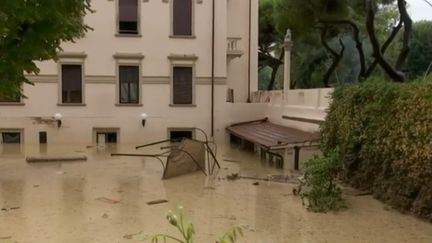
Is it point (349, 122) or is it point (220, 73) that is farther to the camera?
point (220, 73)

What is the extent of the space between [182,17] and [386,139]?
14.1 meters

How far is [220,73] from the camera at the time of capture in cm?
2141

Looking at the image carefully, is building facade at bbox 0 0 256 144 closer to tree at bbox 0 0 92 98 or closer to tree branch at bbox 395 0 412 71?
tree branch at bbox 395 0 412 71

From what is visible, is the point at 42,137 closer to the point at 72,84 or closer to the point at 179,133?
the point at 72,84

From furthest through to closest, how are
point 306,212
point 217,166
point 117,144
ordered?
point 117,144 < point 217,166 < point 306,212

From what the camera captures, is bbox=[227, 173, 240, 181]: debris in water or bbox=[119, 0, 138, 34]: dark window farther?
bbox=[119, 0, 138, 34]: dark window

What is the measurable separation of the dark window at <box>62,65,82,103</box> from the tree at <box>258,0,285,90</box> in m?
14.1

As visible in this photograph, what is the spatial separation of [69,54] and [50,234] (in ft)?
48.8

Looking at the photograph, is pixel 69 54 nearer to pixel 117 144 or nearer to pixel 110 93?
pixel 110 93

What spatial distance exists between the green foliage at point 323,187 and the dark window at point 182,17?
1330cm

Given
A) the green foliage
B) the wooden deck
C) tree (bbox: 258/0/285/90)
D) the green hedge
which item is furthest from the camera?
tree (bbox: 258/0/285/90)

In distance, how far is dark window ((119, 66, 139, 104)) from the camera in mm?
21203

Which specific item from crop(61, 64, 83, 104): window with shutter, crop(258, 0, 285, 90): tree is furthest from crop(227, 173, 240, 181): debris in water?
crop(258, 0, 285, 90): tree

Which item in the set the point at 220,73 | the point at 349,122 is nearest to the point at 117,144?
the point at 220,73
